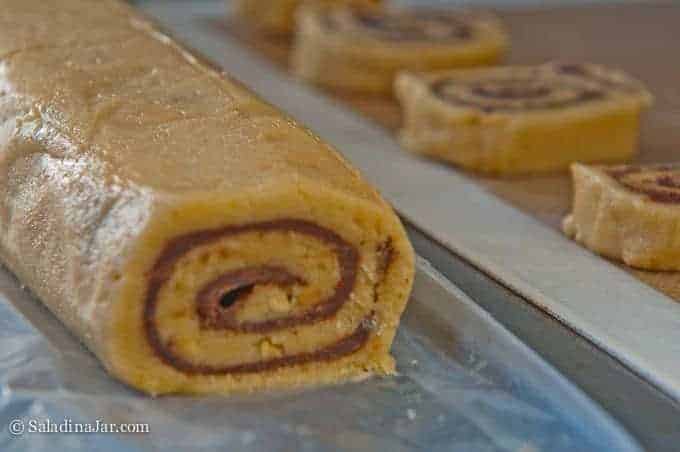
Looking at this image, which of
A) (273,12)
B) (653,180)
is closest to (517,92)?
(653,180)

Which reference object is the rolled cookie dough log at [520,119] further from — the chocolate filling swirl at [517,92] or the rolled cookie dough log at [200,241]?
the rolled cookie dough log at [200,241]

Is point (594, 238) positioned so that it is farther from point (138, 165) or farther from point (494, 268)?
point (138, 165)

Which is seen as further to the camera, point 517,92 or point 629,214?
point 517,92

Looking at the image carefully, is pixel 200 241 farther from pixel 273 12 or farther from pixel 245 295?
pixel 273 12

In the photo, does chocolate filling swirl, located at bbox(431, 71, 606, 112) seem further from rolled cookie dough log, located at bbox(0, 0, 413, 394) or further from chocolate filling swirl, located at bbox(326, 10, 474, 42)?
rolled cookie dough log, located at bbox(0, 0, 413, 394)

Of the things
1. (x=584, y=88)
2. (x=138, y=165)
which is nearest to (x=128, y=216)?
(x=138, y=165)

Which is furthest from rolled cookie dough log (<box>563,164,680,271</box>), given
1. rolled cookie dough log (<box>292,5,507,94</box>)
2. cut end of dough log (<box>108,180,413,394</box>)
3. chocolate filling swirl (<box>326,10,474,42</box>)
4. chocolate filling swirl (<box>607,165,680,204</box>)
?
chocolate filling swirl (<box>326,10,474,42</box>)
